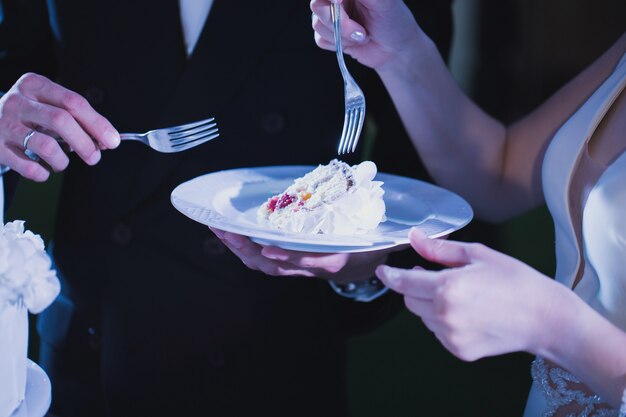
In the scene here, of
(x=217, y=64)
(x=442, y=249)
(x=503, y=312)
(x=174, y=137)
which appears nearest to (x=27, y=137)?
(x=174, y=137)

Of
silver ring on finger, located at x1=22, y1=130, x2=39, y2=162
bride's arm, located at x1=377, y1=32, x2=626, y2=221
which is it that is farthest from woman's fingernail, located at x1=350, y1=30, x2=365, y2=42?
silver ring on finger, located at x1=22, y1=130, x2=39, y2=162

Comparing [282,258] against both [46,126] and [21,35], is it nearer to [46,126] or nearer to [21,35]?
[46,126]

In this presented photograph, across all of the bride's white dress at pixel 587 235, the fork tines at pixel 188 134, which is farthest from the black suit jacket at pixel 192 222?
the bride's white dress at pixel 587 235

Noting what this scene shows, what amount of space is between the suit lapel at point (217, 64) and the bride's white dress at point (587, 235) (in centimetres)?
76

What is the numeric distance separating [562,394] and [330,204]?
62 cm

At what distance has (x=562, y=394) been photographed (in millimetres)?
1242

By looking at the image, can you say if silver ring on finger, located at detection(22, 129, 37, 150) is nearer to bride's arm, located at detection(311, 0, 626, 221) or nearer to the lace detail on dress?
bride's arm, located at detection(311, 0, 626, 221)

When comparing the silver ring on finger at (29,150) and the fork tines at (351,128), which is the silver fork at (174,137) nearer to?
the silver ring on finger at (29,150)

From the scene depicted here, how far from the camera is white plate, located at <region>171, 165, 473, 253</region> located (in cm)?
105

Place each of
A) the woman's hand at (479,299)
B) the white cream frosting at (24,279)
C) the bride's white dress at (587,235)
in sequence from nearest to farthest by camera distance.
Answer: the white cream frosting at (24,279)
the woman's hand at (479,299)
the bride's white dress at (587,235)

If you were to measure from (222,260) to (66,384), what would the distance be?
0.64m

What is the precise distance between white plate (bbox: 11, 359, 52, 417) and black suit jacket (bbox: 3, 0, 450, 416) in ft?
2.35

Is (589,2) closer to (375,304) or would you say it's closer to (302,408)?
(375,304)

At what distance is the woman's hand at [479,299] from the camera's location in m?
0.88
